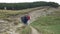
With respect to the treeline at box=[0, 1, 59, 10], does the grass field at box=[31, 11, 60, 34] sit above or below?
below

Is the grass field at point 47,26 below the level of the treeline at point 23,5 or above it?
below

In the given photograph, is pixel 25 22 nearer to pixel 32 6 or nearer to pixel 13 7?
pixel 13 7

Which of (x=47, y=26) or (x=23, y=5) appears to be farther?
(x=23, y=5)

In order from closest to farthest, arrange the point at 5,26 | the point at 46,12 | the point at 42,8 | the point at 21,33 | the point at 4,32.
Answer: the point at 21,33, the point at 4,32, the point at 5,26, the point at 46,12, the point at 42,8

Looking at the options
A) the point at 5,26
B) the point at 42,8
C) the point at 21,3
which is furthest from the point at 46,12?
the point at 5,26

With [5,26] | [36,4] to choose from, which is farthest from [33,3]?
[5,26]

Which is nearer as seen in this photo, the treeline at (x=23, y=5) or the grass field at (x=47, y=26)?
the grass field at (x=47, y=26)

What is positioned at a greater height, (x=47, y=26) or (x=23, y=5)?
(x=23, y=5)

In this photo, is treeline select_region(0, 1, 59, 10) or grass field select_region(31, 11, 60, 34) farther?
treeline select_region(0, 1, 59, 10)

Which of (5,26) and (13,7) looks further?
(13,7)

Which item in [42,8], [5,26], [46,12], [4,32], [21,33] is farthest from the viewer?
[42,8]
